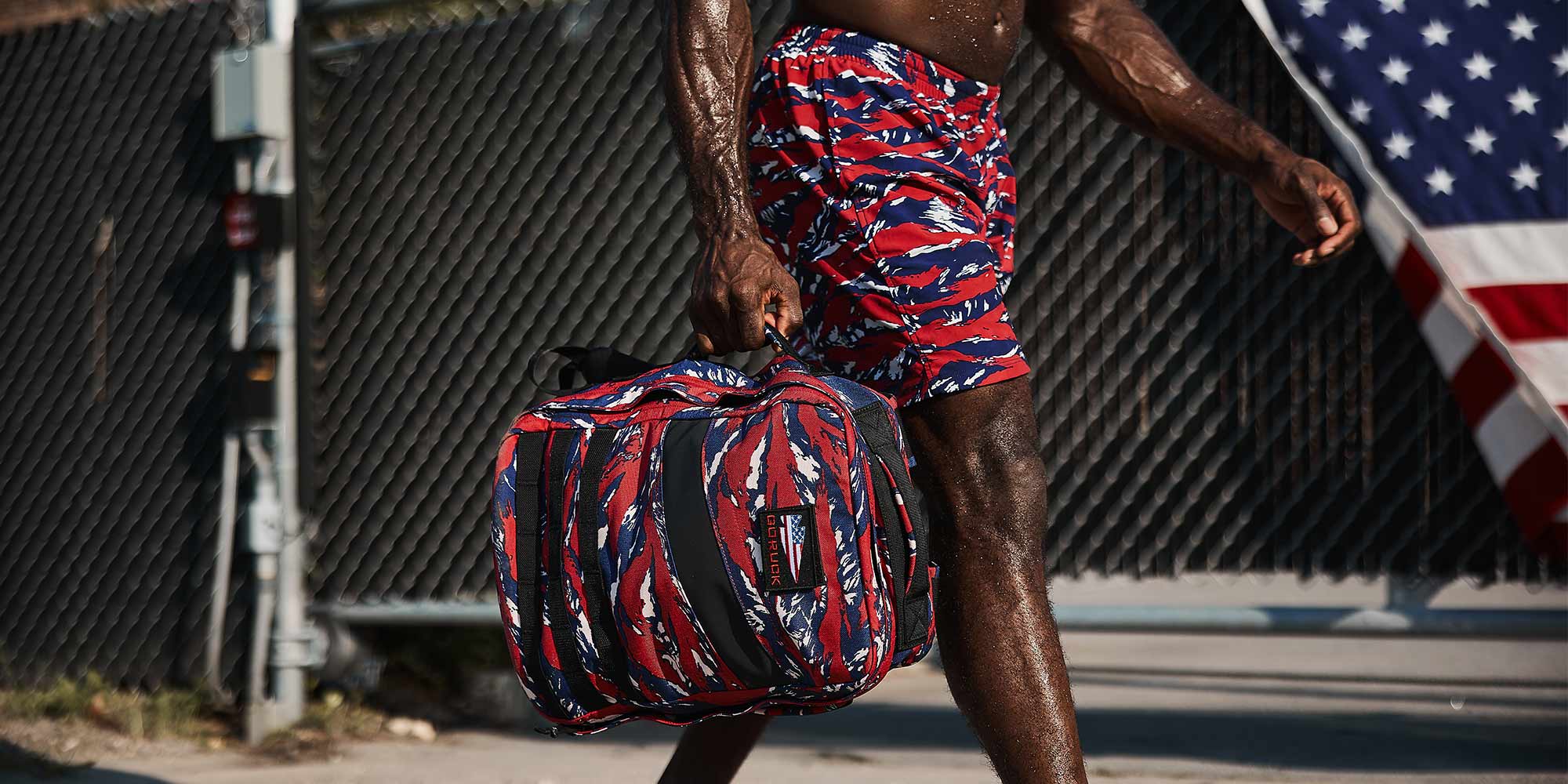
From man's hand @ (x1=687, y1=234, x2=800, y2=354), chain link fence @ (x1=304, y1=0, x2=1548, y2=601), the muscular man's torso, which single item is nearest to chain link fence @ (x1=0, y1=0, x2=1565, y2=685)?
chain link fence @ (x1=304, y1=0, x2=1548, y2=601)

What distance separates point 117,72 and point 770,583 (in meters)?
3.89

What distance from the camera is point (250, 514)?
4.29 m

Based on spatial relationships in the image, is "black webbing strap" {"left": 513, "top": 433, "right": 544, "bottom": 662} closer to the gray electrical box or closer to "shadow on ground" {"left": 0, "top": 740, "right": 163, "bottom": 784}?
"shadow on ground" {"left": 0, "top": 740, "right": 163, "bottom": 784}

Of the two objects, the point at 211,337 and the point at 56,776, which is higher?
the point at 211,337

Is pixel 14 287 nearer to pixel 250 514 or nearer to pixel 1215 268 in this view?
pixel 250 514

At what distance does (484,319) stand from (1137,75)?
95.3 inches

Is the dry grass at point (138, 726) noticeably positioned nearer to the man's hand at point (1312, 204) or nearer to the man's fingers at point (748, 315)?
the man's fingers at point (748, 315)

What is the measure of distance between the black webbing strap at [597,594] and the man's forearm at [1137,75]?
1.31 metres

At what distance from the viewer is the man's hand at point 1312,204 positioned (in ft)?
7.98

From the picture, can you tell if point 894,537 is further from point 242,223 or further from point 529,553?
point 242,223

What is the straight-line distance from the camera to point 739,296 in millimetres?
2010

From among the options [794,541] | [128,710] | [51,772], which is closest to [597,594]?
[794,541]

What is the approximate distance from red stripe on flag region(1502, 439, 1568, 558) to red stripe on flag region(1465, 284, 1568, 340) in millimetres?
253

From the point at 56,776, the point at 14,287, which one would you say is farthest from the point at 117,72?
the point at 56,776
